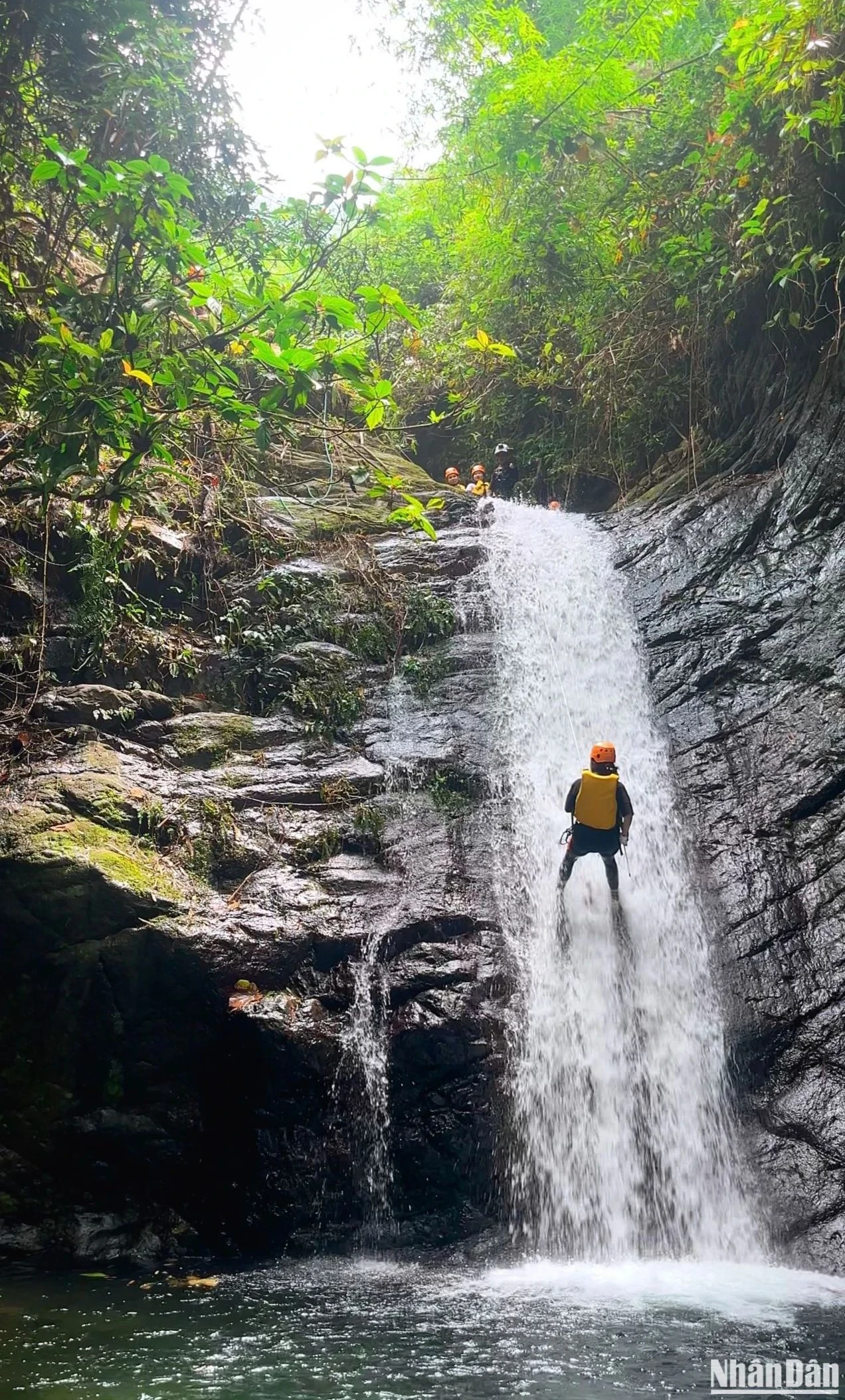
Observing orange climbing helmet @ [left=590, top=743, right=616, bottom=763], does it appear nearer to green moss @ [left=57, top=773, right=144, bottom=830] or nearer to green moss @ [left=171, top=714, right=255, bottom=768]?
green moss @ [left=171, top=714, right=255, bottom=768]

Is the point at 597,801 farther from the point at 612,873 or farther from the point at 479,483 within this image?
the point at 479,483

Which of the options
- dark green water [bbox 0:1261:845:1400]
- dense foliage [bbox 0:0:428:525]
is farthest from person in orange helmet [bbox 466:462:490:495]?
dark green water [bbox 0:1261:845:1400]

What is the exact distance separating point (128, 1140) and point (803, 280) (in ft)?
34.7

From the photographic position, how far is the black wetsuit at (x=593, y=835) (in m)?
7.14

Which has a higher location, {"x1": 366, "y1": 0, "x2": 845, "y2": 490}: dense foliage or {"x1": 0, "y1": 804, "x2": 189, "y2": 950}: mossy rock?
{"x1": 366, "y1": 0, "x2": 845, "y2": 490}: dense foliage

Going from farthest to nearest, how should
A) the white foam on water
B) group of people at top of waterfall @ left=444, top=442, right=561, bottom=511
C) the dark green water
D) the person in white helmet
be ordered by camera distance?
the person in white helmet
group of people at top of waterfall @ left=444, top=442, right=561, bottom=511
the white foam on water
the dark green water

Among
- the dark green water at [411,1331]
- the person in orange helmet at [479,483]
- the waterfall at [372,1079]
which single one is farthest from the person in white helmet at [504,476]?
the dark green water at [411,1331]

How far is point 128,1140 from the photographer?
5.92 metres

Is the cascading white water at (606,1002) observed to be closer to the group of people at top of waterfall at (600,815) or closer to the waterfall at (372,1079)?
the group of people at top of waterfall at (600,815)

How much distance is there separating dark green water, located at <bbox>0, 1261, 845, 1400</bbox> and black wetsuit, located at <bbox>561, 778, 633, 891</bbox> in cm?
290

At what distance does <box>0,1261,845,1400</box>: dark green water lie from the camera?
142 inches

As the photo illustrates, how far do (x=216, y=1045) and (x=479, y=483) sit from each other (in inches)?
386

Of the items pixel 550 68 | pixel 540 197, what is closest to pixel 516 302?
pixel 540 197

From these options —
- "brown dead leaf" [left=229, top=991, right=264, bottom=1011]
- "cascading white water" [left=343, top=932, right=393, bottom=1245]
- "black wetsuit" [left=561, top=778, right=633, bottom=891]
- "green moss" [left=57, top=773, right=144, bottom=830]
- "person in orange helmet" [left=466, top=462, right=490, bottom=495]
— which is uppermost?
"person in orange helmet" [left=466, top=462, right=490, bottom=495]
